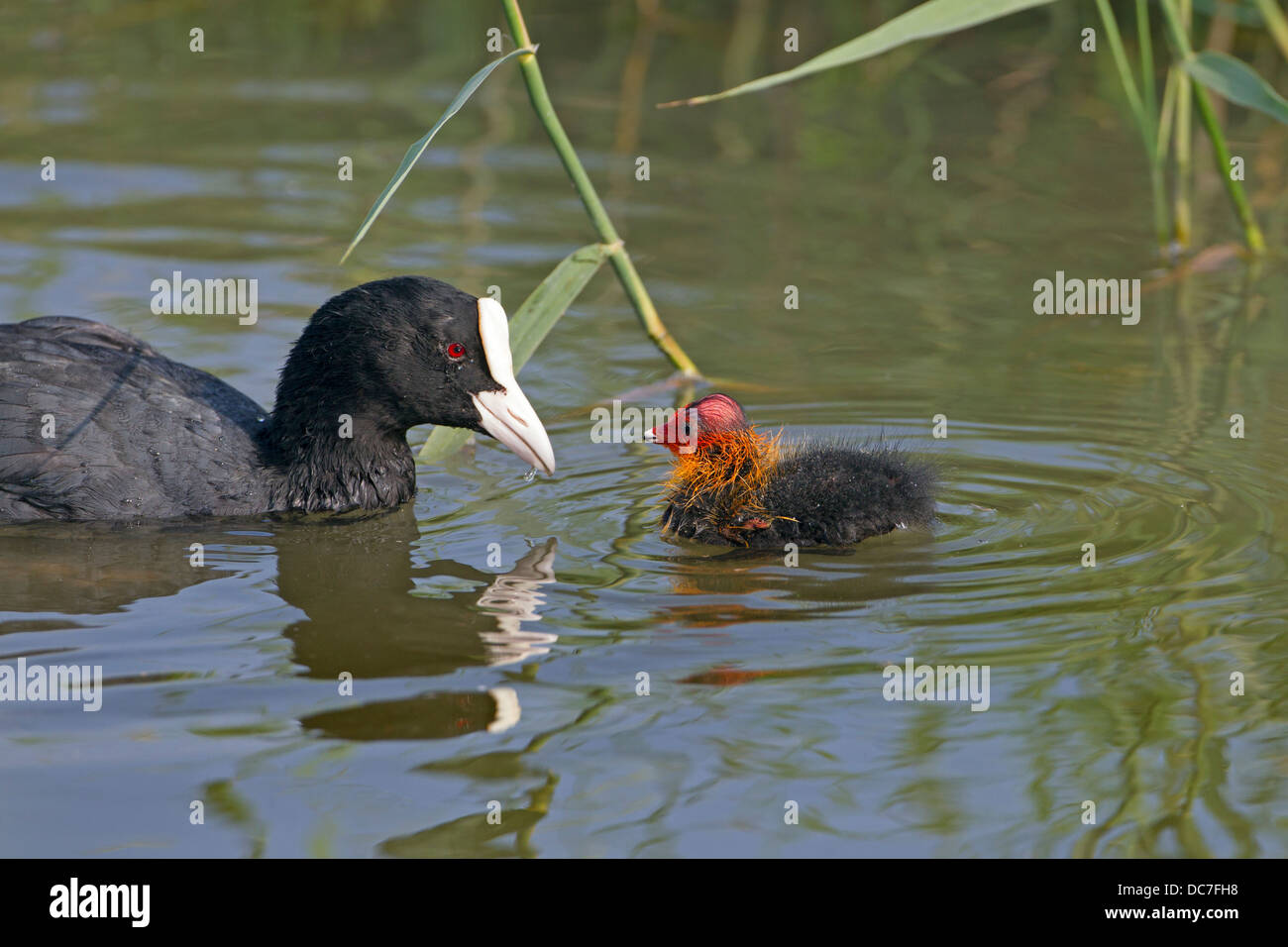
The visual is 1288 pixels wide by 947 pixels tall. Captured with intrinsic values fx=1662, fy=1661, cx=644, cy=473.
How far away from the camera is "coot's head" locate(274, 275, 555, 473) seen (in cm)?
535

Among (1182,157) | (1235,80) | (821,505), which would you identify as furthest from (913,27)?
(1182,157)

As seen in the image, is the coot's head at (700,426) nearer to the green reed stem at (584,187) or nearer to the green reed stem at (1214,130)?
the green reed stem at (584,187)

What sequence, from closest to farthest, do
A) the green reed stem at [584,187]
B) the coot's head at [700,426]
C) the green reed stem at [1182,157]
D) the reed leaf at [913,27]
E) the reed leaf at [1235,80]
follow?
the reed leaf at [913,27] → the reed leaf at [1235,80] → the green reed stem at [584,187] → the coot's head at [700,426] → the green reed stem at [1182,157]

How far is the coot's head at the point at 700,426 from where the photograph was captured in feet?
17.1

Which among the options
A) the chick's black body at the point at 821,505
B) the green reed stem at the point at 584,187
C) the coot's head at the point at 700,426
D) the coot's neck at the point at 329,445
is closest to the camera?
the chick's black body at the point at 821,505

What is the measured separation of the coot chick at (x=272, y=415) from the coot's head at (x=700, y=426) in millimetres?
393

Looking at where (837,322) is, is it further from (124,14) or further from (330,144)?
(124,14)

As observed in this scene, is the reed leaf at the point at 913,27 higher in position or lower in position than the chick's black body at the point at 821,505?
higher

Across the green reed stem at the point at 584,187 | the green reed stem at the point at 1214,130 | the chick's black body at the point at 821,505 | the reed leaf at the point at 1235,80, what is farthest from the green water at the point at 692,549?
the reed leaf at the point at 1235,80

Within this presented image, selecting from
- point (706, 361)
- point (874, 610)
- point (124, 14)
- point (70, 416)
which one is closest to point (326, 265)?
point (706, 361)

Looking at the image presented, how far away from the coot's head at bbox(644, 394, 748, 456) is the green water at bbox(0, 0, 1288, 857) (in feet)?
0.99

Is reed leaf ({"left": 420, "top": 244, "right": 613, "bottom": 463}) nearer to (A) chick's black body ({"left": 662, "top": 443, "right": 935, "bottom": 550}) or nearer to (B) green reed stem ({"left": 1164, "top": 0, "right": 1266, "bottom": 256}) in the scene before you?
(A) chick's black body ({"left": 662, "top": 443, "right": 935, "bottom": 550})

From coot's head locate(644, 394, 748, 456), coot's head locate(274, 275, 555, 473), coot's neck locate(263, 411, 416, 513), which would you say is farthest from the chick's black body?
coot's neck locate(263, 411, 416, 513)

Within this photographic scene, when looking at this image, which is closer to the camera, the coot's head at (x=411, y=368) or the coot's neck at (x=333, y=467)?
the coot's head at (x=411, y=368)
